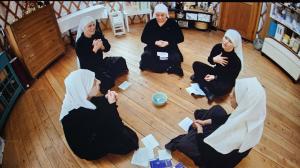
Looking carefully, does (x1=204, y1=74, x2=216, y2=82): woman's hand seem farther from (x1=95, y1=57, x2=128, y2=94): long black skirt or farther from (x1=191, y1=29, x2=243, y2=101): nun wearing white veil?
(x1=95, y1=57, x2=128, y2=94): long black skirt

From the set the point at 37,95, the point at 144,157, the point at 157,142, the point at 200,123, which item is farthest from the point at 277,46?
the point at 37,95

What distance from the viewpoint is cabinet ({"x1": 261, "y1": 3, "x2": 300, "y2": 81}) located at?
3016 mm

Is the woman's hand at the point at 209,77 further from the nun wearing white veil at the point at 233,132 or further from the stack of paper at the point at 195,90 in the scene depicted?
the nun wearing white veil at the point at 233,132

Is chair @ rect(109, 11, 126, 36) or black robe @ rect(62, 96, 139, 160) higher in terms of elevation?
chair @ rect(109, 11, 126, 36)

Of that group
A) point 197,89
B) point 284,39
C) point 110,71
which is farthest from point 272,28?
point 110,71

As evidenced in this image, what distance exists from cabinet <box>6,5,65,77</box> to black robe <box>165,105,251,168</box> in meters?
2.25

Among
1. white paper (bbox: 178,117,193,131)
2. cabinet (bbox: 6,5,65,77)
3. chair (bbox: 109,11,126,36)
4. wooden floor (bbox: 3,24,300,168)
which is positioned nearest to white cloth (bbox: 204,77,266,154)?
wooden floor (bbox: 3,24,300,168)

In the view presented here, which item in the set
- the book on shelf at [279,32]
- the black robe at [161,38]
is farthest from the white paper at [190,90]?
the book on shelf at [279,32]

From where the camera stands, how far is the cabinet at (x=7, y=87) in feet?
9.04

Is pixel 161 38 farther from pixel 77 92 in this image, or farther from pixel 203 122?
pixel 77 92

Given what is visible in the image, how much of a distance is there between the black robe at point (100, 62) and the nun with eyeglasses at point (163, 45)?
0.38 m

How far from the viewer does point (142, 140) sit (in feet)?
7.84

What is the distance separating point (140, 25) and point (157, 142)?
9.87ft

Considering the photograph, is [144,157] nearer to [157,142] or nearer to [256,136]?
[157,142]
